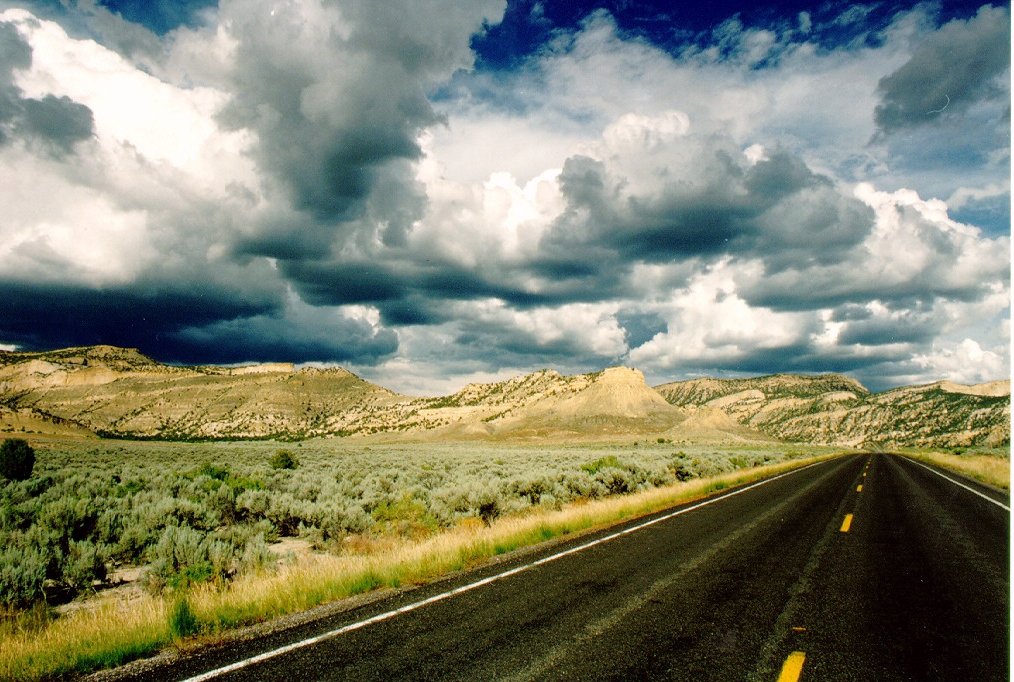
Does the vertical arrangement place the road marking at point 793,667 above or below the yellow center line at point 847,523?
above

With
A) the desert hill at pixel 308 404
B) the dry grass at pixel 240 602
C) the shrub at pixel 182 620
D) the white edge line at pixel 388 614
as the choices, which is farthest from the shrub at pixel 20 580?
the desert hill at pixel 308 404

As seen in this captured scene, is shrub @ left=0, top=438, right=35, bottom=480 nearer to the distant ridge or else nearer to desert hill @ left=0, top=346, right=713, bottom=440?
the distant ridge

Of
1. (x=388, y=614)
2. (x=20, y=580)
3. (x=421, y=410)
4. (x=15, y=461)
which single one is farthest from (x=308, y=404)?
(x=388, y=614)

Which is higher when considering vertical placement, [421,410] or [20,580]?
[421,410]

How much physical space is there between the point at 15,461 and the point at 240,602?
24665 mm

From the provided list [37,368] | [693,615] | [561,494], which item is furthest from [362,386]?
[693,615]

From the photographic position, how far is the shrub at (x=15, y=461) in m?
23.0

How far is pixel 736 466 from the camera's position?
36.5m

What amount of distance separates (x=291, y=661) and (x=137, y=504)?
36.0 ft

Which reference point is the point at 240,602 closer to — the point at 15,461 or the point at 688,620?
the point at 688,620

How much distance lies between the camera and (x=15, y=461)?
23.6 meters

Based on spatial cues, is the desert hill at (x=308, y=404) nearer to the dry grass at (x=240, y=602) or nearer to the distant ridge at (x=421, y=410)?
the distant ridge at (x=421, y=410)

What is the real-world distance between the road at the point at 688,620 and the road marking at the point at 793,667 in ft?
0.06

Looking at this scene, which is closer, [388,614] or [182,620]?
[182,620]
